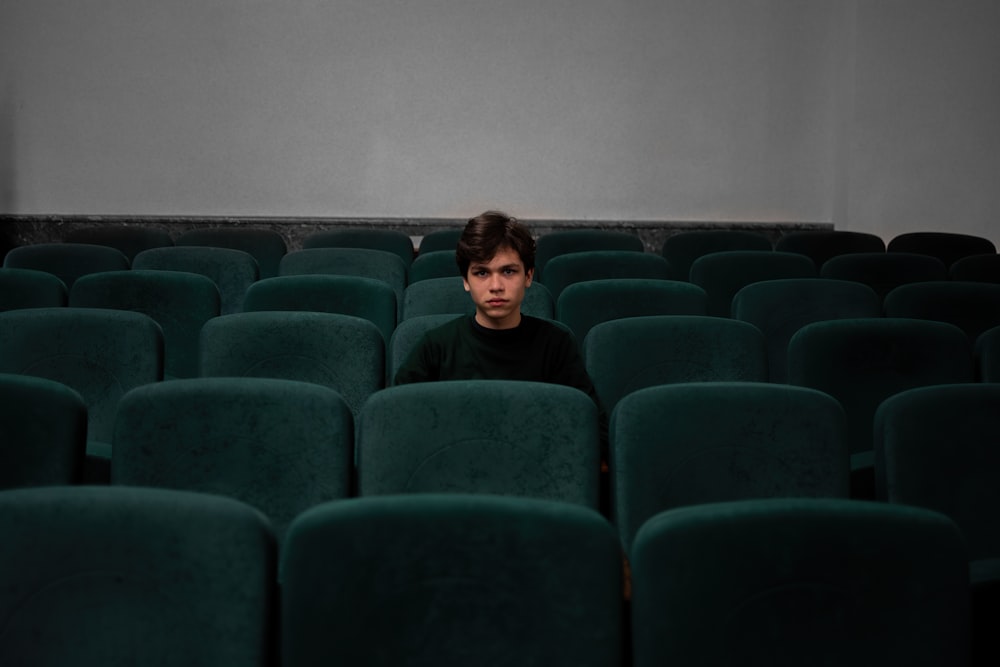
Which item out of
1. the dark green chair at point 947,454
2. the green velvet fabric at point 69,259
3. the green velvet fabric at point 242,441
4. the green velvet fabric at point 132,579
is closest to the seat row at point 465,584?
the green velvet fabric at point 132,579

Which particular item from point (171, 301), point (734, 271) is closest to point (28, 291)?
point (171, 301)

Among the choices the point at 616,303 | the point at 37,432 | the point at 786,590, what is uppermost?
the point at 616,303

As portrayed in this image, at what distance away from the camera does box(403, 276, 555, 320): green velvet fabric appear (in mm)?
3943

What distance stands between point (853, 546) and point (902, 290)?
2.69 m

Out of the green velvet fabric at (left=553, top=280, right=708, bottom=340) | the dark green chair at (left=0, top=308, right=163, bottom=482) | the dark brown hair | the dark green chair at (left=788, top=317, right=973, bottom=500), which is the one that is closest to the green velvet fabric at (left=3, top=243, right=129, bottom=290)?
the dark green chair at (left=0, top=308, right=163, bottom=482)

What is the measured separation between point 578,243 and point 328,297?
80.0 inches

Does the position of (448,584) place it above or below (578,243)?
below

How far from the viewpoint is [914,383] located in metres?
3.21

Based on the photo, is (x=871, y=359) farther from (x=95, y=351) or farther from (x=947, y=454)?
(x=95, y=351)

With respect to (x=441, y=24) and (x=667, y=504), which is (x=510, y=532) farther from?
(x=441, y=24)

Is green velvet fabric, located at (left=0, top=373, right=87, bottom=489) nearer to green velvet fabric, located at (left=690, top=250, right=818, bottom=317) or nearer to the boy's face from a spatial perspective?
the boy's face

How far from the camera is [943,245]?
19.6 ft

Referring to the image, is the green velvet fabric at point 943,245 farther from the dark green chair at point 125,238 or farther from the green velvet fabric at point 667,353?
the dark green chair at point 125,238

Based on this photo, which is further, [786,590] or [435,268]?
[435,268]
